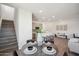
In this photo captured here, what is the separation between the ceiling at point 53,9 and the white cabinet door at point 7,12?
0.12 m

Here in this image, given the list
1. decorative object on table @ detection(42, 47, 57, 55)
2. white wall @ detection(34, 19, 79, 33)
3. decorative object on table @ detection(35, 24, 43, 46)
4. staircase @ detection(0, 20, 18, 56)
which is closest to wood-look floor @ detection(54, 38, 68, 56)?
decorative object on table @ detection(42, 47, 57, 55)

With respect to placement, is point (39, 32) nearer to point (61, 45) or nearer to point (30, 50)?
point (30, 50)

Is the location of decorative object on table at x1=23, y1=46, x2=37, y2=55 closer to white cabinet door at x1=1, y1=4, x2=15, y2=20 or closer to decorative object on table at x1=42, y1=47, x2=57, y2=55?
decorative object on table at x1=42, y1=47, x2=57, y2=55

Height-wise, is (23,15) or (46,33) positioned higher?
(23,15)

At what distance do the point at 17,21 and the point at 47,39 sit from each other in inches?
31.1

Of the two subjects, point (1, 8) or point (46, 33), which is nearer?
point (1, 8)

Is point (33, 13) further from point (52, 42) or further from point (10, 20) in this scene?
point (52, 42)

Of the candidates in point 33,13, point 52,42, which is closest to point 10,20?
point 33,13

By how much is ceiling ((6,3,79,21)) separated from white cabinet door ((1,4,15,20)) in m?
0.12

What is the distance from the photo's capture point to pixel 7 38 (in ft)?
5.96

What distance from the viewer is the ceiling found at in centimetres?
182

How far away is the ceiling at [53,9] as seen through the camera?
182 centimetres

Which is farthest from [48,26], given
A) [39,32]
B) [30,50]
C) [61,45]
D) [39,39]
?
[30,50]

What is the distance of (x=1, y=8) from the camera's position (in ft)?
5.85
